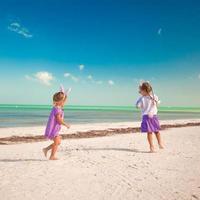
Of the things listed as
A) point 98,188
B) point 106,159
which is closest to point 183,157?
point 106,159

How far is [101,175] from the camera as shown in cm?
570

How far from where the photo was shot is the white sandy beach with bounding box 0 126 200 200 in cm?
457

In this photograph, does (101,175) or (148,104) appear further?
(148,104)

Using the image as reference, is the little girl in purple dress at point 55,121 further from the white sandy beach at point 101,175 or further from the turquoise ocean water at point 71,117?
the turquoise ocean water at point 71,117

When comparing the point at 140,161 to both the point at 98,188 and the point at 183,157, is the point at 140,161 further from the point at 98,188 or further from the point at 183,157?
the point at 98,188

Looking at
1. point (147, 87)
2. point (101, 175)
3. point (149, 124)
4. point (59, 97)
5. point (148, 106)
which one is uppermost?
point (147, 87)

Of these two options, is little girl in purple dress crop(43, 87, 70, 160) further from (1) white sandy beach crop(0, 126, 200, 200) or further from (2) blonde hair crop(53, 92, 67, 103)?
(1) white sandy beach crop(0, 126, 200, 200)

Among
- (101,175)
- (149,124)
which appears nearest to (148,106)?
(149,124)

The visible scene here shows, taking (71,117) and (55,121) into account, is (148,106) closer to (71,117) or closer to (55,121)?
(55,121)

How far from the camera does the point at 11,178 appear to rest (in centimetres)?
549

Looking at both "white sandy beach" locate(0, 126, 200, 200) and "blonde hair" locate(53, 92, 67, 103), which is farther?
"blonde hair" locate(53, 92, 67, 103)

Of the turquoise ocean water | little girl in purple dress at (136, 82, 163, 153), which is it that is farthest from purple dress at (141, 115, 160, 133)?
the turquoise ocean water

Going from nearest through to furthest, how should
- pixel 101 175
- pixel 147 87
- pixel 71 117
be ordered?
pixel 101 175
pixel 147 87
pixel 71 117

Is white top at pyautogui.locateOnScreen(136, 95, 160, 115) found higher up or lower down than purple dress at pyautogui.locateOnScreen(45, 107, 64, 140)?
higher up
